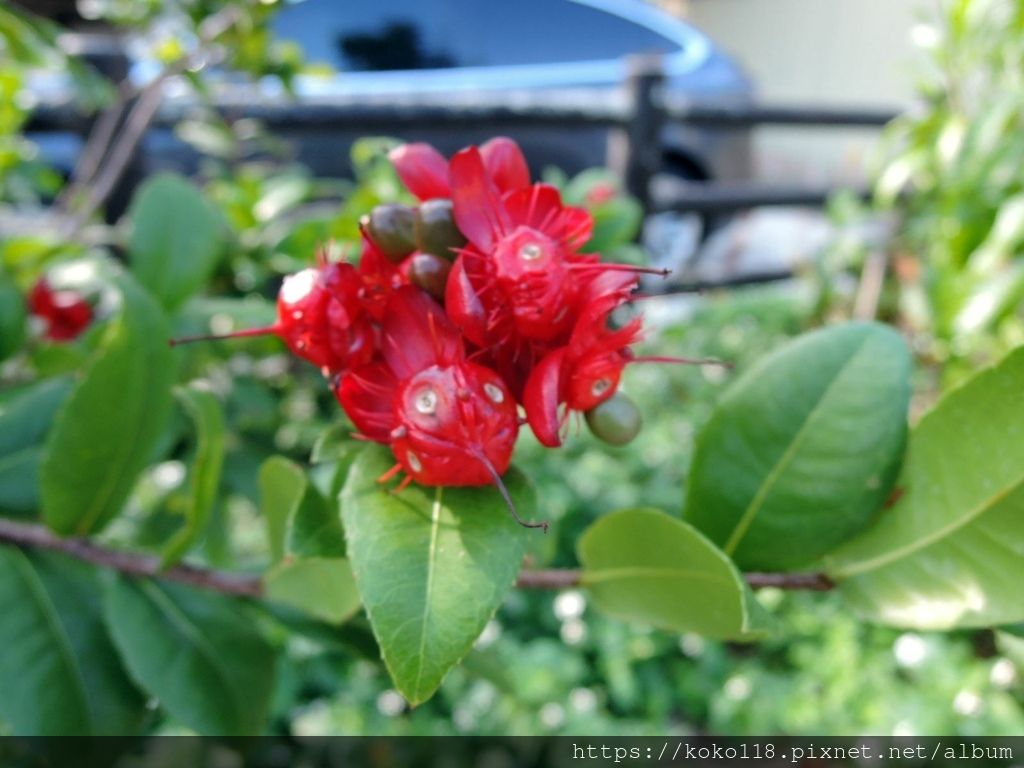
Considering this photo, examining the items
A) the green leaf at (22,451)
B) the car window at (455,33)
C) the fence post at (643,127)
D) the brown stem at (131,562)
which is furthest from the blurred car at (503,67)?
the brown stem at (131,562)

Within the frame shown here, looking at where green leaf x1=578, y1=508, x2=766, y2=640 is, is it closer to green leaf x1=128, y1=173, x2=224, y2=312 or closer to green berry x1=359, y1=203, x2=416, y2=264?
green berry x1=359, y1=203, x2=416, y2=264

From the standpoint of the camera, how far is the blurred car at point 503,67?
304 centimetres

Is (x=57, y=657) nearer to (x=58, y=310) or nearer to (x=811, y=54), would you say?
(x=58, y=310)

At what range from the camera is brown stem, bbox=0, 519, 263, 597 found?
27.6 inches

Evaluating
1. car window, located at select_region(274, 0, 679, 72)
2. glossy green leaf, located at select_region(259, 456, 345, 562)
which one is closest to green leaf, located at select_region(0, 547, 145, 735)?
glossy green leaf, located at select_region(259, 456, 345, 562)

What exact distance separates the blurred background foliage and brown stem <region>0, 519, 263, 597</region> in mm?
60

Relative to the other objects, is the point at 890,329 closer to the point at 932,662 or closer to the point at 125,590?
the point at 125,590

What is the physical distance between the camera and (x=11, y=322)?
0.92 metres

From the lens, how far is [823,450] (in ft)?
1.85

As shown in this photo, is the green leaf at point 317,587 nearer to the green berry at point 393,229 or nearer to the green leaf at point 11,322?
the green berry at point 393,229

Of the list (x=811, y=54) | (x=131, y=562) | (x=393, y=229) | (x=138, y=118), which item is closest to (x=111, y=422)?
(x=131, y=562)

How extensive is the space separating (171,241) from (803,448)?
0.81 metres

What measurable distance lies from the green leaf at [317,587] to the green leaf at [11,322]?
0.51 meters

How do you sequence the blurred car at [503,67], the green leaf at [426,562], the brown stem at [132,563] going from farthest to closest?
1. the blurred car at [503,67]
2. the brown stem at [132,563]
3. the green leaf at [426,562]
